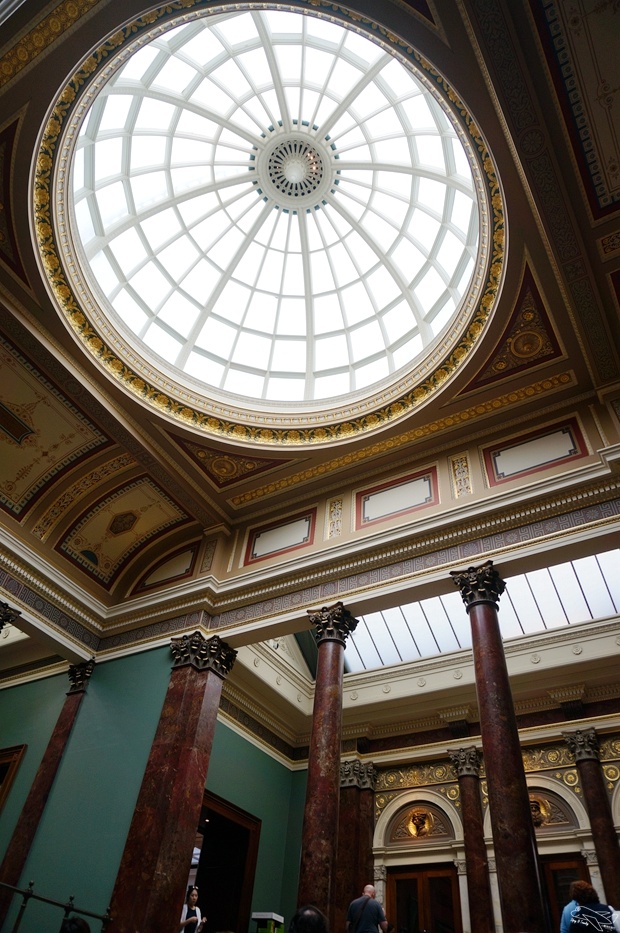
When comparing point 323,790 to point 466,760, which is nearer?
point 323,790

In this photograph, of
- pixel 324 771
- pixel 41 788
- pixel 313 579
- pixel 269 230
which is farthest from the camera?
pixel 269 230

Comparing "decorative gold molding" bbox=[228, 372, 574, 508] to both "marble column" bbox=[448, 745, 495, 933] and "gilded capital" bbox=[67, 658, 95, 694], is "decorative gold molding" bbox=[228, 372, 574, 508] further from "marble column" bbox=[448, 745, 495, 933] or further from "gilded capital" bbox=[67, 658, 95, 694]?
"marble column" bbox=[448, 745, 495, 933]

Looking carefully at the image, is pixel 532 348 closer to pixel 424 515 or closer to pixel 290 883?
pixel 424 515

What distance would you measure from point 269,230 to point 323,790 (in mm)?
10264

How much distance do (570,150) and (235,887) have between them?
46.4ft

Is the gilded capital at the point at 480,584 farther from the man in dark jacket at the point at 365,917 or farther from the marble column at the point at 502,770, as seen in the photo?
the man in dark jacket at the point at 365,917

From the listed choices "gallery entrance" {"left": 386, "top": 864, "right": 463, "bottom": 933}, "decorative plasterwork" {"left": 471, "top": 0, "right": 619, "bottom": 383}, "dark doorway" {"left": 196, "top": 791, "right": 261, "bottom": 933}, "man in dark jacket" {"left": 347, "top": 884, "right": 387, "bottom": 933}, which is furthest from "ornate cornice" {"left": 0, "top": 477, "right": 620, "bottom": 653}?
"gallery entrance" {"left": 386, "top": 864, "right": 463, "bottom": 933}

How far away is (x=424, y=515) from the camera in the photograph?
10312mm

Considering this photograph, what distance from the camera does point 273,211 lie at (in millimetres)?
12711

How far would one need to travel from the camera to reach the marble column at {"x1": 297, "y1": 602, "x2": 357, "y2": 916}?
7555mm

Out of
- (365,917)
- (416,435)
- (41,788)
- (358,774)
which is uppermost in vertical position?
(416,435)

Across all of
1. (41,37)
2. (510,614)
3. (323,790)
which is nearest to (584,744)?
(510,614)

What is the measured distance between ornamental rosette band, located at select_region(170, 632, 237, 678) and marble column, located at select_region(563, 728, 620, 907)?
6.99 metres

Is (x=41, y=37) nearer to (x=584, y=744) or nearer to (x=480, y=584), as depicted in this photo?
(x=480, y=584)
